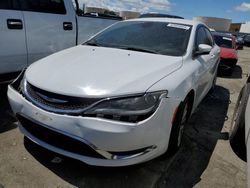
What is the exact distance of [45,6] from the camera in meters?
4.56

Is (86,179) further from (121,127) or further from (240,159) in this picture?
(240,159)

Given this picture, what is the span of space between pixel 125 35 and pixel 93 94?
1796 mm

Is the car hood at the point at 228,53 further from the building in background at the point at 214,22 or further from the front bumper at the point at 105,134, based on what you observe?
the building in background at the point at 214,22

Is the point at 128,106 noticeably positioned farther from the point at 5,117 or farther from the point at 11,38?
the point at 11,38

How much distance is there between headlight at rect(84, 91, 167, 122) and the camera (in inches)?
89.3

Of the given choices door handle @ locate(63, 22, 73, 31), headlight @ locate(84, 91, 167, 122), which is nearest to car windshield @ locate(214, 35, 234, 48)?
door handle @ locate(63, 22, 73, 31)

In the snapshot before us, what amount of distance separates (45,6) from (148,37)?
201 cm

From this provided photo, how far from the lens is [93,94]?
231 centimetres

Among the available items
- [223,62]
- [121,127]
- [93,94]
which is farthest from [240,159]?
[223,62]

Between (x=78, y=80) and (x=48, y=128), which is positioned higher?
(x=78, y=80)

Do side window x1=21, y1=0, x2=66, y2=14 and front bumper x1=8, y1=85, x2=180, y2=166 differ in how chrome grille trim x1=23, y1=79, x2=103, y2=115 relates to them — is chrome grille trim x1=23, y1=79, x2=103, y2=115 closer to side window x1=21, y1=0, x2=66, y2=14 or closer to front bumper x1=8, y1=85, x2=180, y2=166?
front bumper x1=8, y1=85, x2=180, y2=166

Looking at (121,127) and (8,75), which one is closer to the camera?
(121,127)

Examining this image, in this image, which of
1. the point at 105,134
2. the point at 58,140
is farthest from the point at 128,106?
the point at 58,140

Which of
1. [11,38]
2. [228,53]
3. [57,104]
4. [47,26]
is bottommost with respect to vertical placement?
[228,53]
